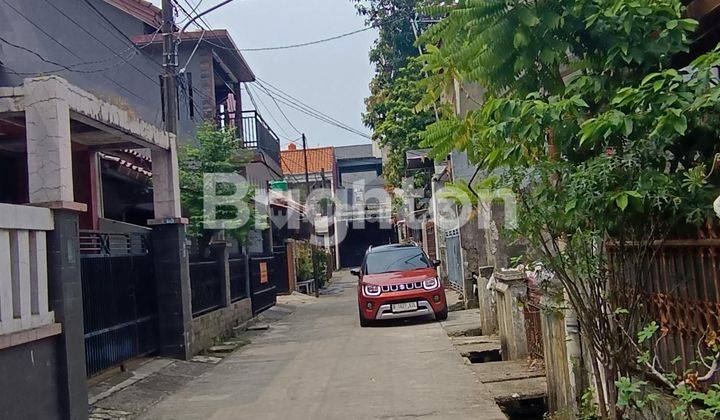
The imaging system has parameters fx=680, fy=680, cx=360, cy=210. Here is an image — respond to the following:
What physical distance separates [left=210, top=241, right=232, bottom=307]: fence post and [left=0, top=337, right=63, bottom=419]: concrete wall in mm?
7202

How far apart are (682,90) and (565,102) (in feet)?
1.82

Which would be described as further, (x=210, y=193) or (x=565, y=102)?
(x=210, y=193)

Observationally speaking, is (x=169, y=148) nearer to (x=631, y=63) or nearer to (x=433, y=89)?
(x=433, y=89)

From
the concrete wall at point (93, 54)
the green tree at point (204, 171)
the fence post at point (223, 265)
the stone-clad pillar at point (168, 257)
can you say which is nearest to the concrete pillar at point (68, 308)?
the concrete wall at point (93, 54)

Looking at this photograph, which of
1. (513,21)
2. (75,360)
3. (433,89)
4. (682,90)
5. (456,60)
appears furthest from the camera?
(75,360)

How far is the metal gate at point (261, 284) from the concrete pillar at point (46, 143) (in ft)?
32.8

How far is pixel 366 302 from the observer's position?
13.3 m

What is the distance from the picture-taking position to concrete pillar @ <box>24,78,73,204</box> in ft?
20.8

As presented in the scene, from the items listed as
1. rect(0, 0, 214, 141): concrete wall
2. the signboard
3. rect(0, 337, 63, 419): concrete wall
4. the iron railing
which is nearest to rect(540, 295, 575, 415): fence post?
the iron railing

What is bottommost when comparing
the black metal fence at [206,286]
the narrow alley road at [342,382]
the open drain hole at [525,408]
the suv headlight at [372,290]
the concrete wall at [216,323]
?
the open drain hole at [525,408]

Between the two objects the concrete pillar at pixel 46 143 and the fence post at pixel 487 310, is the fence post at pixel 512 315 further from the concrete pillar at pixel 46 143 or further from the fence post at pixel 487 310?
the concrete pillar at pixel 46 143

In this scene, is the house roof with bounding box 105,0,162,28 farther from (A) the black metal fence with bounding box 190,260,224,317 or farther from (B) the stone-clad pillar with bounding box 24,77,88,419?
(B) the stone-clad pillar with bounding box 24,77,88,419

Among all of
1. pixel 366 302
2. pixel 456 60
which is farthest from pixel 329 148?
pixel 456 60

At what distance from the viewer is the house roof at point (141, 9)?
57.5 ft
